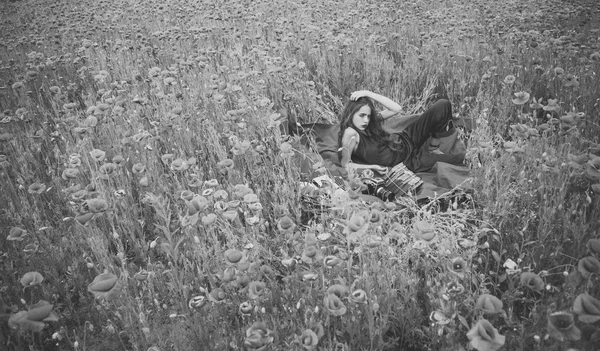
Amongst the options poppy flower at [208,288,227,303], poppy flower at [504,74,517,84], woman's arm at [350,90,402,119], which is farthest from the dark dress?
poppy flower at [208,288,227,303]

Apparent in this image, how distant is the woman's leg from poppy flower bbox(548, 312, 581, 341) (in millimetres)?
2638

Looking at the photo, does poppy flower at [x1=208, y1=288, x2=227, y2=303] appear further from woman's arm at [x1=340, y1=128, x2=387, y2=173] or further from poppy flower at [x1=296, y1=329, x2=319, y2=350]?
woman's arm at [x1=340, y1=128, x2=387, y2=173]

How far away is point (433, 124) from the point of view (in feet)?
11.7

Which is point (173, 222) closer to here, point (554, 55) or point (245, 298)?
point (245, 298)

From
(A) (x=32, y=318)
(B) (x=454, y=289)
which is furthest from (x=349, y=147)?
(A) (x=32, y=318)

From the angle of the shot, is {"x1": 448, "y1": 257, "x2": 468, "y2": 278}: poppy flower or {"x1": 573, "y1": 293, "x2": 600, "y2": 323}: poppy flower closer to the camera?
{"x1": 573, "y1": 293, "x2": 600, "y2": 323}: poppy flower

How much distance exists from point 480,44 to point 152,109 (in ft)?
12.4

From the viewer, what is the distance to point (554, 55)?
4.01 metres

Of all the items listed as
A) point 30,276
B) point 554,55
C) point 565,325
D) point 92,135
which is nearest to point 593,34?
point 554,55

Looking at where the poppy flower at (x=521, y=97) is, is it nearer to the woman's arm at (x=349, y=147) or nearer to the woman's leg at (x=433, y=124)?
the woman's leg at (x=433, y=124)

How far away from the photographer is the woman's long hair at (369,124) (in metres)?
3.55

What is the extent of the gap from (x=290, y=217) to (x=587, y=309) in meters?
1.55

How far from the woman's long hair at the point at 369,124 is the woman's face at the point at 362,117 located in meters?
0.03

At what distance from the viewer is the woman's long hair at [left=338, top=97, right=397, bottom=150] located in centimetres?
355
